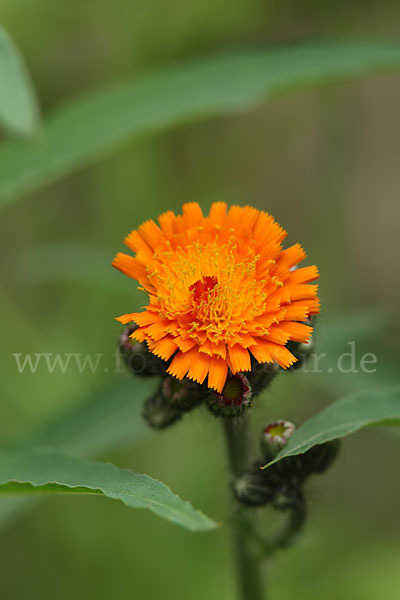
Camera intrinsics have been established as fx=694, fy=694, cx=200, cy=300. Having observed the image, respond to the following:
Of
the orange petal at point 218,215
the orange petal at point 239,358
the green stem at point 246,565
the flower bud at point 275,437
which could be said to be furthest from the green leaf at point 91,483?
the orange petal at point 218,215

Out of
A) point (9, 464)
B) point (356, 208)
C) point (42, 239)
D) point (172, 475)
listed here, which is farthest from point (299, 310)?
point (356, 208)

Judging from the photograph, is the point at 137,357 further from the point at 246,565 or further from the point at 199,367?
the point at 246,565

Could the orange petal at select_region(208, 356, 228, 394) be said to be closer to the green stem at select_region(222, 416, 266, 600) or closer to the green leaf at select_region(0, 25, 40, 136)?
the green stem at select_region(222, 416, 266, 600)

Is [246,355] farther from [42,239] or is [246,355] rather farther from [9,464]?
[42,239]

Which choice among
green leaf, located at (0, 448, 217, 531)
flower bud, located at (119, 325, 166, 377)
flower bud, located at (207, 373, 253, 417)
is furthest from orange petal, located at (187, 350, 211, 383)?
green leaf, located at (0, 448, 217, 531)

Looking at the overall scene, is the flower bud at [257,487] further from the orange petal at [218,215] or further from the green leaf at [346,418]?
the orange petal at [218,215]
